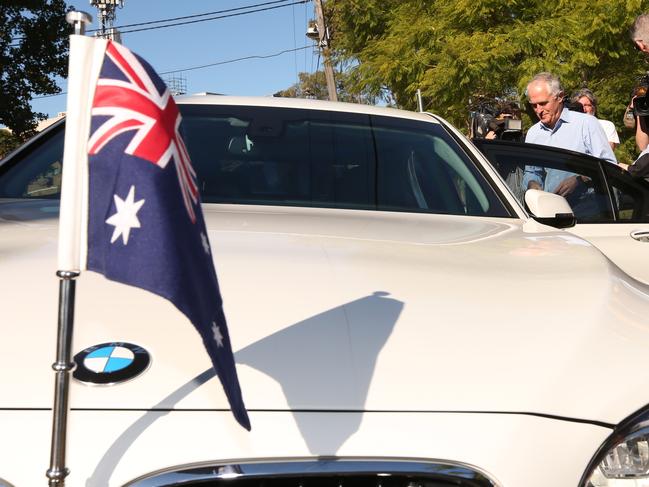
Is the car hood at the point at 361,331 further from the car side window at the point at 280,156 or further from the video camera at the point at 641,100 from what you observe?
the video camera at the point at 641,100

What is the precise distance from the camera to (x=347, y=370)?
60.4 inches

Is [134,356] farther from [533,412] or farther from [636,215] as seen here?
[636,215]

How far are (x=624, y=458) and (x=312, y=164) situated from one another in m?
1.81

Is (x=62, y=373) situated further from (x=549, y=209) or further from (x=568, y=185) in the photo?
(x=568, y=185)

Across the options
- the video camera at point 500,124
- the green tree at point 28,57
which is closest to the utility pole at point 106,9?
the green tree at point 28,57

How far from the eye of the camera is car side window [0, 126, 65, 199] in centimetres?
295

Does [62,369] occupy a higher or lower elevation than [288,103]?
lower

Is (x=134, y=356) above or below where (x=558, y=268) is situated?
below

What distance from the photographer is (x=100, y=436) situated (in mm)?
1387

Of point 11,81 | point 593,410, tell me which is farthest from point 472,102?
point 11,81

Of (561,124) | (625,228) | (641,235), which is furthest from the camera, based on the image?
(561,124)

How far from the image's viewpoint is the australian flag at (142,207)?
1.21 meters


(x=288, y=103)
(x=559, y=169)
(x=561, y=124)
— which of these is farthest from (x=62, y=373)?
(x=561, y=124)

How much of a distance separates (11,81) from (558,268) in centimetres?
2726
